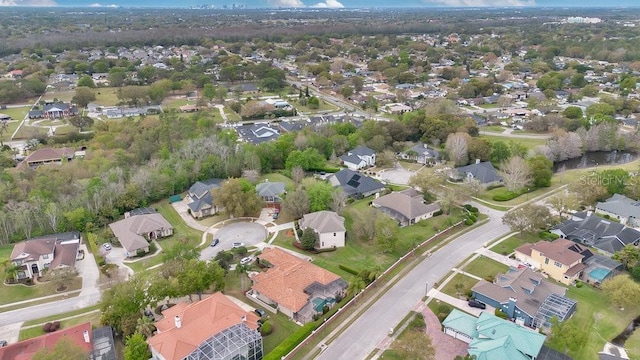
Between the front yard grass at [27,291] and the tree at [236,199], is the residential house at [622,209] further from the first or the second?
the front yard grass at [27,291]

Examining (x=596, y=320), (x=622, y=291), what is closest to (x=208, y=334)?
(x=596, y=320)

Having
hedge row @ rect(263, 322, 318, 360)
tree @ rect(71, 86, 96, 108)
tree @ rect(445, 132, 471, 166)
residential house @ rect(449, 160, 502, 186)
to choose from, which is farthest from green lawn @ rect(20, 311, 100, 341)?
tree @ rect(71, 86, 96, 108)

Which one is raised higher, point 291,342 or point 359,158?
point 291,342

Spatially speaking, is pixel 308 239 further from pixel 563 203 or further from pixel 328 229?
pixel 563 203

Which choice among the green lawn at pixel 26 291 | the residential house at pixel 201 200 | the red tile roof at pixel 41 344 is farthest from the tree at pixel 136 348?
the residential house at pixel 201 200

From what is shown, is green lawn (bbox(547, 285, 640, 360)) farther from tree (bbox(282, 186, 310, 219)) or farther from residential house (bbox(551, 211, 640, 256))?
tree (bbox(282, 186, 310, 219))

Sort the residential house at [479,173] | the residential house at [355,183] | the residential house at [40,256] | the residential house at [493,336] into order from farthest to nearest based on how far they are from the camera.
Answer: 1. the residential house at [479,173]
2. the residential house at [355,183]
3. the residential house at [40,256]
4. the residential house at [493,336]
